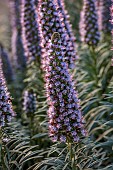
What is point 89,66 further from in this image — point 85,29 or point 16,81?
point 16,81

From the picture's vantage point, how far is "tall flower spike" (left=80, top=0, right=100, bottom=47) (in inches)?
377

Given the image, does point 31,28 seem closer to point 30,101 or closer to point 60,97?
point 30,101

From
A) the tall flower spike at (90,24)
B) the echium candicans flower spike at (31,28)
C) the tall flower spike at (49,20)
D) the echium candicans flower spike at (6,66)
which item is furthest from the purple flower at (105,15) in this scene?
the tall flower spike at (49,20)

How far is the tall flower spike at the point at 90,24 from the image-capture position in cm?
958

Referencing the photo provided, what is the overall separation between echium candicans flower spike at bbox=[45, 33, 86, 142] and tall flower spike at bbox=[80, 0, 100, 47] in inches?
162

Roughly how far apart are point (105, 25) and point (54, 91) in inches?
221

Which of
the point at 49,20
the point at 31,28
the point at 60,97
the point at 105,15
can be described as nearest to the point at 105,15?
the point at 105,15

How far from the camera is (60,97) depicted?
5.66 m

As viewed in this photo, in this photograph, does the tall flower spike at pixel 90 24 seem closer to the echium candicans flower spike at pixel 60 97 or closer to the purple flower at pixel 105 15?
the purple flower at pixel 105 15

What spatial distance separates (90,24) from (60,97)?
4.44m

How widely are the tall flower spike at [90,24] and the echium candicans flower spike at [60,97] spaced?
13.5 ft

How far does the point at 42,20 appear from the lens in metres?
7.40

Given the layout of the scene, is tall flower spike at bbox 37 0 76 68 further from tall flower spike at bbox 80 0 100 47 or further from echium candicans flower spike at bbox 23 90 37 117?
tall flower spike at bbox 80 0 100 47

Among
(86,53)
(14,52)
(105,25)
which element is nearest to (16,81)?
(14,52)
